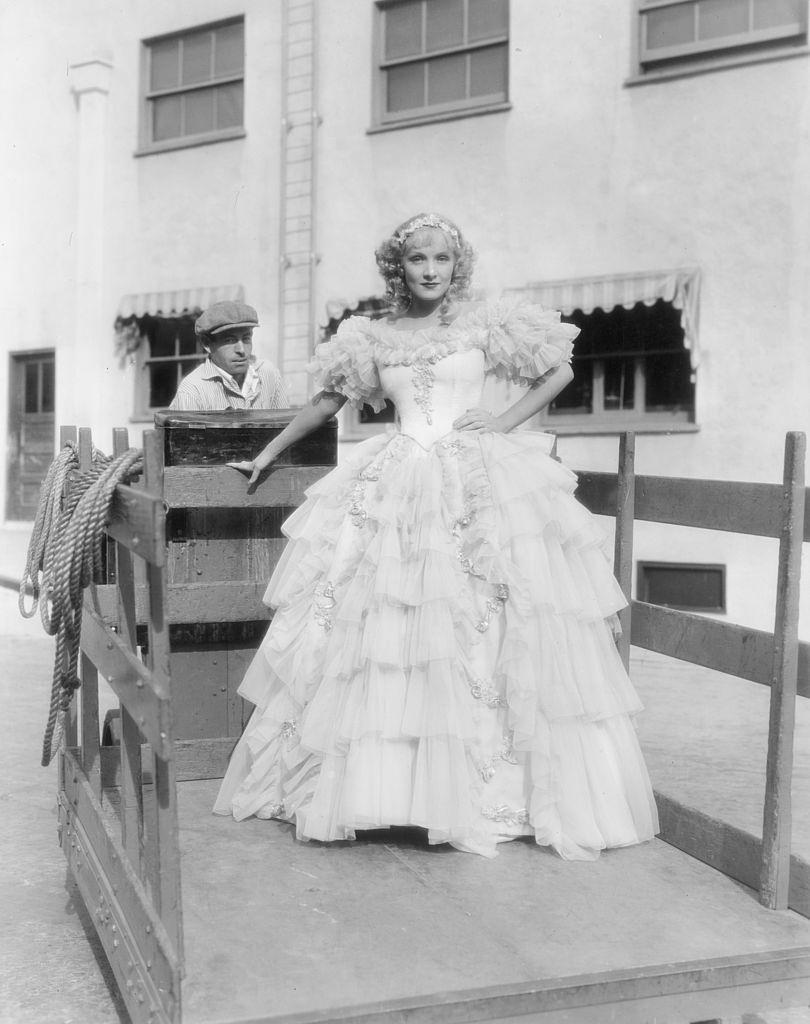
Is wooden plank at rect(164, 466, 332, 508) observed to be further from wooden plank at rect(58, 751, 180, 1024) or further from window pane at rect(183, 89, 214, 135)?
window pane at rect(183, 89, 214, 135)

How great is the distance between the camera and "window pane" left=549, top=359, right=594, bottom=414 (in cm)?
958

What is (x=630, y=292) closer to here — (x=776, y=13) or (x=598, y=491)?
(x=776, y=13)

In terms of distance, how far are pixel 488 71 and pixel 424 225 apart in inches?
266

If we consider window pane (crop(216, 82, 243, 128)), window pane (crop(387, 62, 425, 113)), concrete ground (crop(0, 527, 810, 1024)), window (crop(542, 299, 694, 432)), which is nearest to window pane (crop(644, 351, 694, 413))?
window (crop(542, 299, 694, 432))

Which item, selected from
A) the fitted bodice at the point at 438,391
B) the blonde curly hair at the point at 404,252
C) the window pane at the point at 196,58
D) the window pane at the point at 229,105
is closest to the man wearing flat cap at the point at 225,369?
the blonde curly hair at the point at 404,252

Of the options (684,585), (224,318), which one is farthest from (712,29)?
(224,318)

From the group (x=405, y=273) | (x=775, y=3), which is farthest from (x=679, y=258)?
(x=405, y=273)

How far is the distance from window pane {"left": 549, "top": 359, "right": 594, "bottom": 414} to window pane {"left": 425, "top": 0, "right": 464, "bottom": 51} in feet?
9.70

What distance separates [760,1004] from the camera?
2373mm

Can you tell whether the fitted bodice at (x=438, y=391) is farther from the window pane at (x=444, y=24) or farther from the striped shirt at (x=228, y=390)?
the window pane at (x=444, y=24)

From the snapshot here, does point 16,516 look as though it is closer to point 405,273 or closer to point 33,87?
point 33,87

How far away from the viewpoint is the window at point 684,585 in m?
8.86

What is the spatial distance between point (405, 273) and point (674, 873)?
1.96 m

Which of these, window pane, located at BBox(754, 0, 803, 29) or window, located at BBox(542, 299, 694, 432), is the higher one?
window pane, located at BBox(754, 0, 803, 29)
